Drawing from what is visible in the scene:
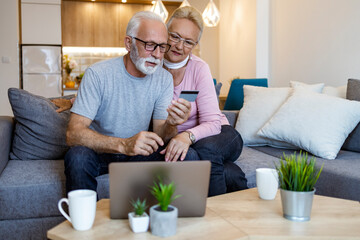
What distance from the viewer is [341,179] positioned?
1.79 m

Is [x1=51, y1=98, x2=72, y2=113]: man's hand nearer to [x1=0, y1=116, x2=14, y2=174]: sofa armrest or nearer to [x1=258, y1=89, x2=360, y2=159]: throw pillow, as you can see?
[x1=0, y1=116, x2=14, y2=174]: sofa armrest

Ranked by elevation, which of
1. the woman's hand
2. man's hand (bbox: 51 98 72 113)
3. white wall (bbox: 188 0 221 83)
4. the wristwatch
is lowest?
the woman's hand

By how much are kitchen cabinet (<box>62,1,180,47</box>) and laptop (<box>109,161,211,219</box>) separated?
5.99m

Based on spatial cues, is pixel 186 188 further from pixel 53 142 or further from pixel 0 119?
pixel 0 119

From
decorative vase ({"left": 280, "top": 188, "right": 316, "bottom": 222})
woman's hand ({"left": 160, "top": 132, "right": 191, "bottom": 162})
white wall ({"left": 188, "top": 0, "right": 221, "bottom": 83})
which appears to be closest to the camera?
decorative vase ({"left": 280, "top": 188, "right": 316, "bottom": 222})

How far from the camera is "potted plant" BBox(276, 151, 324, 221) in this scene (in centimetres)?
109

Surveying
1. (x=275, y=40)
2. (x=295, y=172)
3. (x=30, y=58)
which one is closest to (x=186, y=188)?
(x=295, y=172)

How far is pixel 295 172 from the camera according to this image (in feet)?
3.58

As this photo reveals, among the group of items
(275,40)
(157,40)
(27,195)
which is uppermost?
(275,40)

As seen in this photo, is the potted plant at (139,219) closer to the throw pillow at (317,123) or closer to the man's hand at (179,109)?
the man's hand at (179,109)

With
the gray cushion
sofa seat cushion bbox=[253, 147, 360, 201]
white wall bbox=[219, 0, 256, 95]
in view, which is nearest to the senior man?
sofa seat cushion bbox=[253, 147, 360, 201]

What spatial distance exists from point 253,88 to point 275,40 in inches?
68.9

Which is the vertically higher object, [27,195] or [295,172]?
[295,172]

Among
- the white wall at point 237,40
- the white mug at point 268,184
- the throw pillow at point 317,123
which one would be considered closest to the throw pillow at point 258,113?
the throw pillow at point 317,123
